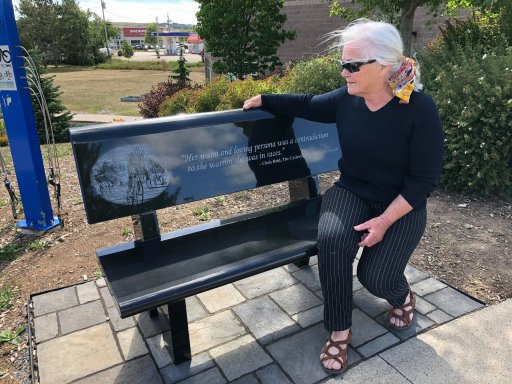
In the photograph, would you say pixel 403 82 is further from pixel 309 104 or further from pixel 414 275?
pixel 414 275

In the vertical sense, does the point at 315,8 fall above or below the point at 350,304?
above

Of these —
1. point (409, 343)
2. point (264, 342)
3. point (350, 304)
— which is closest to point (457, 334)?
point (409, 343)

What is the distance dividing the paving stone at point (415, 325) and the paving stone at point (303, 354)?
303 millimetres

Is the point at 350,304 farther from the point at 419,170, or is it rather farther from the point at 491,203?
the point at 491,203

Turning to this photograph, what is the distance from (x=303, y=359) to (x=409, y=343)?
0.57 m

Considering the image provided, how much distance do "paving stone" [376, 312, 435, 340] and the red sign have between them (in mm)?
124333

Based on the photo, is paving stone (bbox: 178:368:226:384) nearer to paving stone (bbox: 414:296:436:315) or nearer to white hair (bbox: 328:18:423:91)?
paving stone (bbox: 414:296:436:315)

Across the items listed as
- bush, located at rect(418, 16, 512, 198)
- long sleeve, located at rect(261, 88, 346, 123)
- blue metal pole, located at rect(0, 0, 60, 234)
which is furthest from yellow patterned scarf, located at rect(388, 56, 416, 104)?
blue metal pole, located at rect(0, 0, 60, 234)

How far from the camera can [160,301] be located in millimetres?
1874

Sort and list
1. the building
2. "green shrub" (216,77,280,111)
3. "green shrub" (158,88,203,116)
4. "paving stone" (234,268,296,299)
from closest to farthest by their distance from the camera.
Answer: "paving stone" (234,268,296,299) → "green shrub" (216,77,280,111) → "green shrub" (158,88,203,116) → the building

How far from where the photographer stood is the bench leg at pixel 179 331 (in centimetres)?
208

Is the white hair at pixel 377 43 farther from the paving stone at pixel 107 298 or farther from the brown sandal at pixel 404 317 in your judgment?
the paving stone at pixel 107 298

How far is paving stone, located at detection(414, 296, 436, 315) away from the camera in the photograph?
2.57m

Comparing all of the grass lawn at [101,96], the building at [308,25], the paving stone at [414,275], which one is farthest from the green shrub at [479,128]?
the grass lawn at [101,96]
